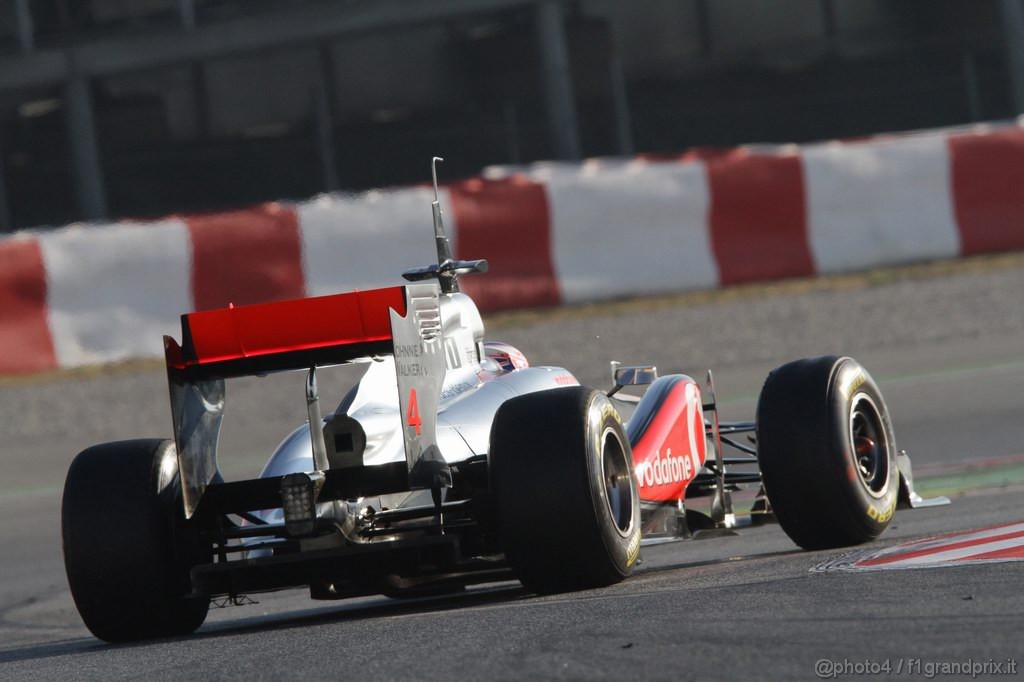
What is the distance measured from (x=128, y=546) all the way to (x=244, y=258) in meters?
7.00

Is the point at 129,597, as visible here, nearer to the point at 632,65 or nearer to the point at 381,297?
the point at 381,297

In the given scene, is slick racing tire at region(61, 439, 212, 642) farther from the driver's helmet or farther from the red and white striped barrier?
the red and white striped barrier

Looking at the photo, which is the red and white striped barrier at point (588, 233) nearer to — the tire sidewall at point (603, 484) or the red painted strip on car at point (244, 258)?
the red painted strip on car at point (244, 258)

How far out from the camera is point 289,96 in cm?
1873

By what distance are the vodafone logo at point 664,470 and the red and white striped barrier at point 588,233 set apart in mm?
6063

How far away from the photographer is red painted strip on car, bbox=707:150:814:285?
12742mm

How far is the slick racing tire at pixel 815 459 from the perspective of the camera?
6.16 m

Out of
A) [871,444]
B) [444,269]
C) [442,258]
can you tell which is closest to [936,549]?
[871,444]

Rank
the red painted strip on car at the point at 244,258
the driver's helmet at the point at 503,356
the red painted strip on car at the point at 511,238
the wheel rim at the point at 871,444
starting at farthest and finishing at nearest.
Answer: the red painted strip on car at the point at 511,238 < the red painted strip on car at the point at 244,258 < the driver's helmet at the point at 503,356 < the wheel rim at the point at 871,444

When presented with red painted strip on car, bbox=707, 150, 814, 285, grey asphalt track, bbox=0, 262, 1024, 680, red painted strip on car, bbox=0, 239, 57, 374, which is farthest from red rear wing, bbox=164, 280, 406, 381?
red painted strip on car, bbox=707, 150, 814, 285

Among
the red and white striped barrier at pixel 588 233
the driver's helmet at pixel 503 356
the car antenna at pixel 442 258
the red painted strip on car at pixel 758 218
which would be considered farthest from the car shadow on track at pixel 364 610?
the red painted strip on car at pixel 758 218

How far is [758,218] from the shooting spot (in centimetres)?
1280

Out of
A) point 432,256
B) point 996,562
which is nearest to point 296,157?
point 432,256

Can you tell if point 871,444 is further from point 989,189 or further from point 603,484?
point 989,189
